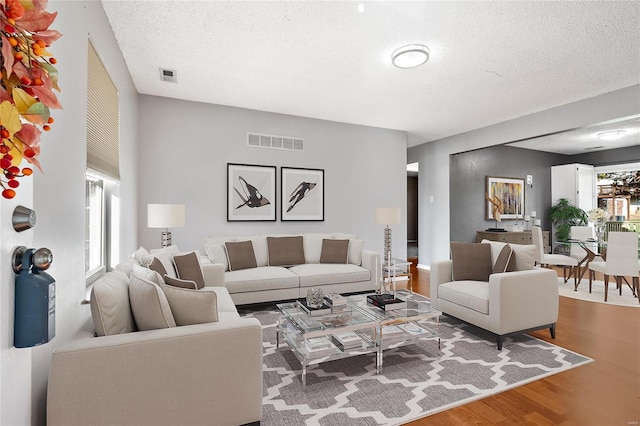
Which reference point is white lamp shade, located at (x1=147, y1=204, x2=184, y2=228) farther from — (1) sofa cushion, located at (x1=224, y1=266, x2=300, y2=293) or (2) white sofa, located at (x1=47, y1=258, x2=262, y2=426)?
(2) white sofa, located at (x1=47, y1=258, x2=262, y2=426)

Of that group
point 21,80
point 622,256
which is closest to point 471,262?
point 622,256

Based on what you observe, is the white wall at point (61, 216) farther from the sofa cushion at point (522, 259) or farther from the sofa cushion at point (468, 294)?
the sofa cushion at point (522, 259)

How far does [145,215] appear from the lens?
4348 mm

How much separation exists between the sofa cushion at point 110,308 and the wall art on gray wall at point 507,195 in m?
7.08

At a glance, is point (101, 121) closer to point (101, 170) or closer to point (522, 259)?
point (101, 170)

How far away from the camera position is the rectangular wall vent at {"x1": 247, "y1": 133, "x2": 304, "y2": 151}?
4.94 meters

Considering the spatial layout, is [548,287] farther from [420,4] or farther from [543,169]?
[543,169]

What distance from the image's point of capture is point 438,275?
3451 millimetres


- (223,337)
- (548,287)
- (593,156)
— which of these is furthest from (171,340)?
(593,156)

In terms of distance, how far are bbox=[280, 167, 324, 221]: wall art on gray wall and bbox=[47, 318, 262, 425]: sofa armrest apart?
3471 mm

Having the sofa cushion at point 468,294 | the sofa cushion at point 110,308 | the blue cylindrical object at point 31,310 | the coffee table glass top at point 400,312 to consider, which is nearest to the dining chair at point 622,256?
the sofa cushion at point 468,294

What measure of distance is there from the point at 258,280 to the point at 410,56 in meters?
2.87

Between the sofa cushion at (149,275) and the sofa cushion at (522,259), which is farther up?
the sofa cushion at (149,275)

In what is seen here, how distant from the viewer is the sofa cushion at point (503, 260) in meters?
3.21
